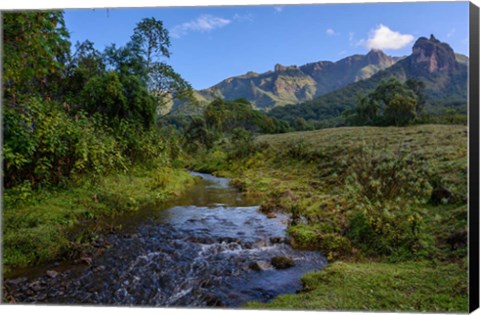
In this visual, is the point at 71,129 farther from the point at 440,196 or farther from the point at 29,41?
the point at 440,196

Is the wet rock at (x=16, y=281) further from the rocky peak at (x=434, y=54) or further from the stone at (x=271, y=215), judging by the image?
the rocky peak at (x=434, y=54)

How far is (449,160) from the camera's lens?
5.16 m

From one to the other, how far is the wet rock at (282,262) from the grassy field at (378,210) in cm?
47

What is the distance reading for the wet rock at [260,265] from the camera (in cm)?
500

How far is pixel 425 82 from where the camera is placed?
604 cm

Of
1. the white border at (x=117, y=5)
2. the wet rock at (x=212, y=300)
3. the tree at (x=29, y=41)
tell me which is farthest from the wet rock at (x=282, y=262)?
the tree at (x=29, y=41)

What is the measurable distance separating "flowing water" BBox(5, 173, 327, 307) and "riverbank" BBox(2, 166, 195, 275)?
0.29 m

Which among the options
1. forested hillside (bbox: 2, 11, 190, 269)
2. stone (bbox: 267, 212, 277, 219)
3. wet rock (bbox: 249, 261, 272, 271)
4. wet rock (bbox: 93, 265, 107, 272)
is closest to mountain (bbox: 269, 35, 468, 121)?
stone (bbox: 267, 212, 277, 219)

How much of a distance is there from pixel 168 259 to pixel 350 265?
2356 millimetres

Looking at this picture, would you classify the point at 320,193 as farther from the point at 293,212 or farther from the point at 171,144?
the point at 171,144

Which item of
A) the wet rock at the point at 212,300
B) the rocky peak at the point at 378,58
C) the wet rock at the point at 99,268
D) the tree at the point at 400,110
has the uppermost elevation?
the rocky peak at the point at 378,58

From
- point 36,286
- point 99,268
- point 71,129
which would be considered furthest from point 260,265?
point 71,129

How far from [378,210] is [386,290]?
150cm

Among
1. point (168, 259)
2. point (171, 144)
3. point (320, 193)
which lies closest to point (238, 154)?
point (171, 144)
